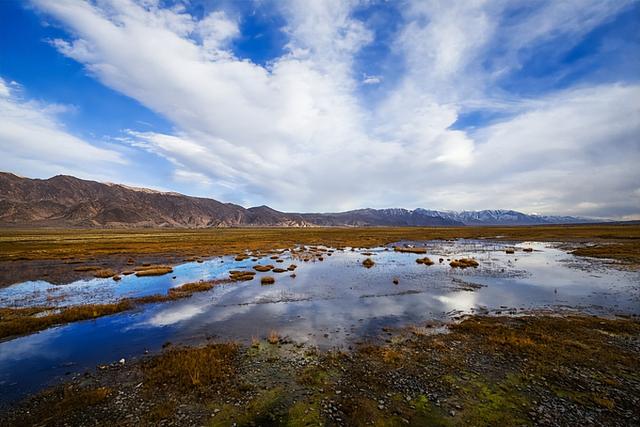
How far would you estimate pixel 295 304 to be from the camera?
25641mm

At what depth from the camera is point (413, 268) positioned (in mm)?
43312

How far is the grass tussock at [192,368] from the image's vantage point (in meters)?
12.7

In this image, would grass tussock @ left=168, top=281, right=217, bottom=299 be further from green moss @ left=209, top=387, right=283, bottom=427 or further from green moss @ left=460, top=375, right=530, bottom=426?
green moss @ left=460, top=375, right=530, bottom=426

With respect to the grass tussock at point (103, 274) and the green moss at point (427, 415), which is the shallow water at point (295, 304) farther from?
the green moss at point (427, 415)

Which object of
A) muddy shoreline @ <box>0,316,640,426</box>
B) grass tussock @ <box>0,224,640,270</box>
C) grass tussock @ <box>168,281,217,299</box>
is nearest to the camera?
muddy shoreline @ <box>0,316,640,426</box>

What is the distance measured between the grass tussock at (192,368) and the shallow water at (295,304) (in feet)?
6.87

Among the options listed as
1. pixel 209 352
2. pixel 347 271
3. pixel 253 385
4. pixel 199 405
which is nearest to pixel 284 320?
pixel 209 352

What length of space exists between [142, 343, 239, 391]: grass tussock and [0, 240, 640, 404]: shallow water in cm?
209

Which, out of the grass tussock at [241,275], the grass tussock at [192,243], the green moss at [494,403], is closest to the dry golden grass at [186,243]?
the grass tussock at [192,243]

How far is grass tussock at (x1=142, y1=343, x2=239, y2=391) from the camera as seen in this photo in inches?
502

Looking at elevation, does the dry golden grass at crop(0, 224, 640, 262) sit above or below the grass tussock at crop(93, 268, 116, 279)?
above

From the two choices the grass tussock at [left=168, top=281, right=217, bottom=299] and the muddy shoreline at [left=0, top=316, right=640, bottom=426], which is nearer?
the muddy shoreline at [left=0, top=316, right=640, bottom=426]

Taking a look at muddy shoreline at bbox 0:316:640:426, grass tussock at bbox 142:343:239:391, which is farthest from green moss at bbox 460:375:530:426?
grass tussock at bbox 142:343:239:391

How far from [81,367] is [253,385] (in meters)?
9.10
